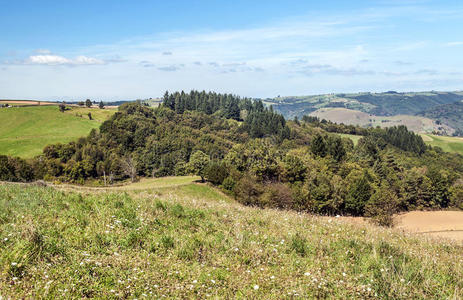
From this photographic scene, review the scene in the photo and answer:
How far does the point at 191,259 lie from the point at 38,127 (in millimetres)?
158652

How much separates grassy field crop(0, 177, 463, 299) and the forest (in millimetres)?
13614

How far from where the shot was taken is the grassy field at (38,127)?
11419cm

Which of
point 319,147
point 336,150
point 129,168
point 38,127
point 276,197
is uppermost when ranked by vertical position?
point 38,127

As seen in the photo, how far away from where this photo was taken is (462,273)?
6957mm

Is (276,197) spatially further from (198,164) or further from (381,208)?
(198,164)

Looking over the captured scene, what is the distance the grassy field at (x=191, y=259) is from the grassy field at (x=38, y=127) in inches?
4849

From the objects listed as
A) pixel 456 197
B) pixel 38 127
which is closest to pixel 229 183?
pixel 456 197

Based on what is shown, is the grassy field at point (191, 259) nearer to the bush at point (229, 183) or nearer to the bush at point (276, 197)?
the bush at point (276, 197)

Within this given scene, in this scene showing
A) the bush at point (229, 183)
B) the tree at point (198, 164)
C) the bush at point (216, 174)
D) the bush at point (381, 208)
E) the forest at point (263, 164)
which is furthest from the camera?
the tree at point (198, 164)

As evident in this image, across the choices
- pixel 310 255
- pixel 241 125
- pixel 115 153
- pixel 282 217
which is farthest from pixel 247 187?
pixel 241 125

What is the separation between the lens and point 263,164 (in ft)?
267

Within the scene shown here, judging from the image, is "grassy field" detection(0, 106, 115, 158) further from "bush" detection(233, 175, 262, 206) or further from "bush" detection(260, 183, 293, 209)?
"bush" detection(260, 183, 293, 209)

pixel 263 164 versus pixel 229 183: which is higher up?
pixel 263 164

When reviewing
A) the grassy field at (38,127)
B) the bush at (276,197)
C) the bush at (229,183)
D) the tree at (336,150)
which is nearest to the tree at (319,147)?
the tree at (336,150)
